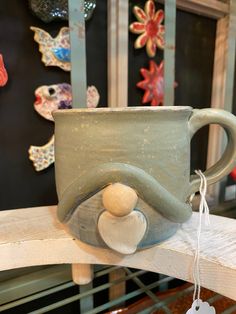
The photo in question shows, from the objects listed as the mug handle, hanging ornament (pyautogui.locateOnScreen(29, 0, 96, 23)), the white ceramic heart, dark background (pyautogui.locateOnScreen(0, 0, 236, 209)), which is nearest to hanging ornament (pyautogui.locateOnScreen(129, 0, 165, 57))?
dark background (pyautogui.locateOnScreen(0, 0, 236, 209))

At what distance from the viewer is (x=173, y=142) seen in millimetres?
296

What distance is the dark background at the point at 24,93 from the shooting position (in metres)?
0.60

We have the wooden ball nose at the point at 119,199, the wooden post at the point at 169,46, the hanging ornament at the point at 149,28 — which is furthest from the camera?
the hanging ornament at the point at 149,28

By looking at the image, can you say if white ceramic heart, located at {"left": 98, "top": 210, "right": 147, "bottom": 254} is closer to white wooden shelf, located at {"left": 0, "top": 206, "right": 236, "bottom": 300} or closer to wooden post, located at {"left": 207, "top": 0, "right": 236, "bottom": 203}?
white wooden shelf, located at {"left": 0, "top": 206, "right": 236, "bottom": 300}

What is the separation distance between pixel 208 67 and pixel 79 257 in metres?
0.79

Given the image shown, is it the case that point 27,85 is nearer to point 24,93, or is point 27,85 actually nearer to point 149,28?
point 24,93

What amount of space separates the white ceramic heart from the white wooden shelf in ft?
0.21

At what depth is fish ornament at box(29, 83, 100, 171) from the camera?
636mm

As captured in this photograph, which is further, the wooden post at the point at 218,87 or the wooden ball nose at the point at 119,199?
the wooden post at the point at 218,87

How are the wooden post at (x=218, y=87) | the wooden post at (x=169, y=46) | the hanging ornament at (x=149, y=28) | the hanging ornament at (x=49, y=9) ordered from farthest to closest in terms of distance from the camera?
1. the wooden post at (x=218, y=87)
2. the hanging ornament at (x=149, y=28)
3. the hanging ornament at (x=49, y=9)
4. the wooden post at (x=169, y=46)

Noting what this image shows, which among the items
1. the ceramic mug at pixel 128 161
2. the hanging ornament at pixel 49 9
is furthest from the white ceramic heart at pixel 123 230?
the hanging ornament at pixel 49 9

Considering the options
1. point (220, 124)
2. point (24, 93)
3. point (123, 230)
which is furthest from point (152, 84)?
point (123, 230)

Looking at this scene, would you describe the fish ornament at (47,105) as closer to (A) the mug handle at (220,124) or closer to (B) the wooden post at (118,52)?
(B) the wooden post at (118,52)

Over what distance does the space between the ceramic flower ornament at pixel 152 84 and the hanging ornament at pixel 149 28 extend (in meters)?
0.04
